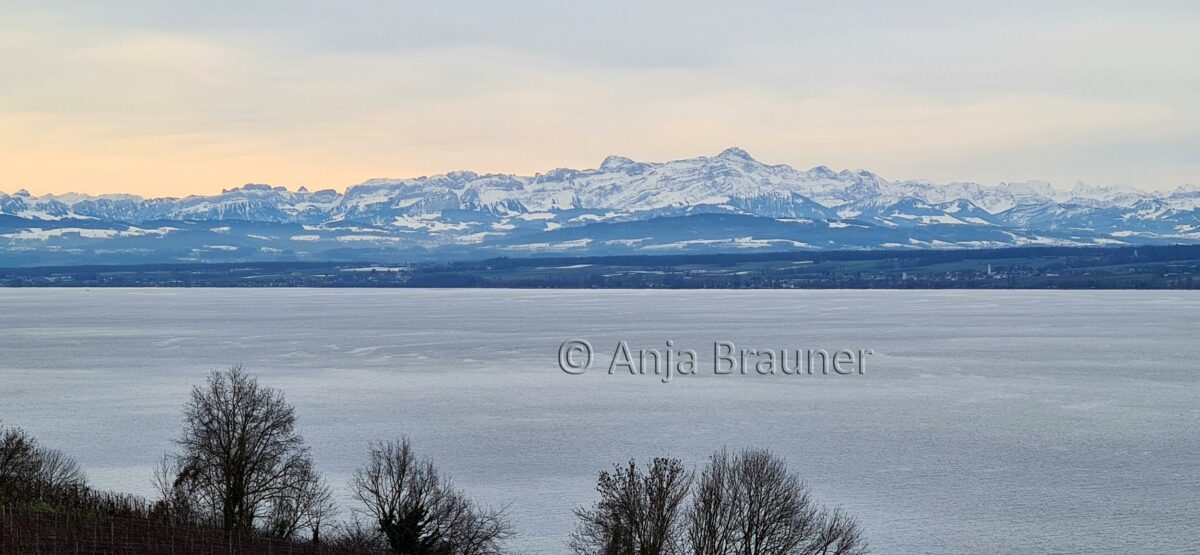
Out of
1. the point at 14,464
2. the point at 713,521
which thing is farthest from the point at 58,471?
the point at 713,521

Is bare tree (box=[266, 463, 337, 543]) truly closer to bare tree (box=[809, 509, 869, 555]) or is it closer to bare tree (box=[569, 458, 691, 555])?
bare tree (box=[569, 458, 691, 555])

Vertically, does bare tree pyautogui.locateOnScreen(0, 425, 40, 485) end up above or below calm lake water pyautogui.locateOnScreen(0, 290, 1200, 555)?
above

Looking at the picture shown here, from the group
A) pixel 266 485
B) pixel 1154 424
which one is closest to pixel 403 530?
pixel 266 485

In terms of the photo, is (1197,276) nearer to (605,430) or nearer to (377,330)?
(377,330)

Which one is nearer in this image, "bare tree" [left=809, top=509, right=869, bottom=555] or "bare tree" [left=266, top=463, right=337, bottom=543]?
"bare tree" [left=809, top=509, right=869, bottom=555]

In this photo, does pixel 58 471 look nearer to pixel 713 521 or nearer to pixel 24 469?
pixel 24 469

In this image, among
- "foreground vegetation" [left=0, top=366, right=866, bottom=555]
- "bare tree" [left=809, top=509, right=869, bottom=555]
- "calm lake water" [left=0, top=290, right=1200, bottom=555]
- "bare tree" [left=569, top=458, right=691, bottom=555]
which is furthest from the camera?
Result: "calm lake water" [left=0, top=290, right=1200, bottom=555]

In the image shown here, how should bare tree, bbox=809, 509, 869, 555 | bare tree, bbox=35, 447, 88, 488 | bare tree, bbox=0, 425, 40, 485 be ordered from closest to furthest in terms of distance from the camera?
bare tree, bbox=809, 509, 869, 555, bare tree, bbox=0, 425, 40, 485, bare tree, bbox=35, 447, 88, 488

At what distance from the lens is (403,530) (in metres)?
22.3

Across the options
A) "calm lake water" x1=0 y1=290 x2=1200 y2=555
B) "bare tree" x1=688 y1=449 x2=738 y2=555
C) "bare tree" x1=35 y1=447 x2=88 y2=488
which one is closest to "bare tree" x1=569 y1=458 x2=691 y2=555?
"bare tree" x1=688 y1=449 x2=738 y2=555

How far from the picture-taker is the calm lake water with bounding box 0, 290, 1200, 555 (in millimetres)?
30672

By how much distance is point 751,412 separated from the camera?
4612cm

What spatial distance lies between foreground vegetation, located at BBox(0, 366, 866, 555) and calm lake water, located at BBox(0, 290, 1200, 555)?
3988mm

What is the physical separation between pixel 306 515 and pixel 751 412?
69.2 ft
